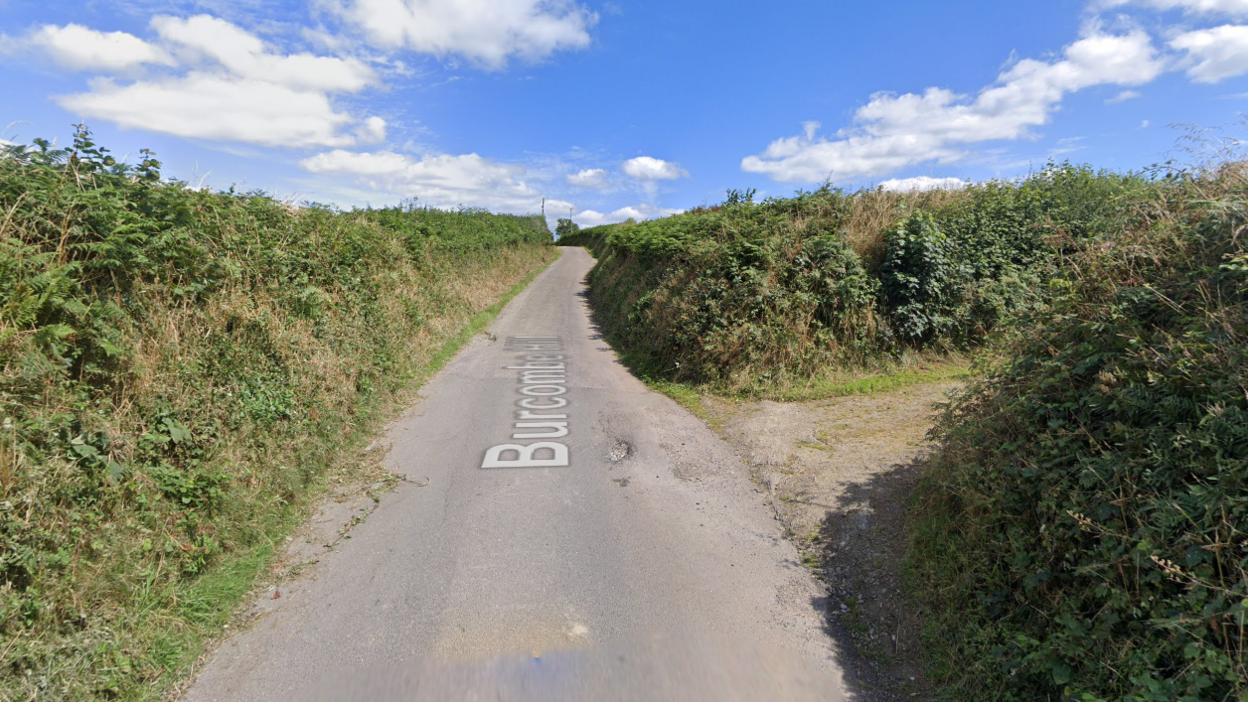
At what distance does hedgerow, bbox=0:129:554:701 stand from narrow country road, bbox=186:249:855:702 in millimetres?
618

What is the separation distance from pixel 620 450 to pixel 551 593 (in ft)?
9.60

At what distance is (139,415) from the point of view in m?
4.07

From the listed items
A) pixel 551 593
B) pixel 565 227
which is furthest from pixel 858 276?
pixel 565 227

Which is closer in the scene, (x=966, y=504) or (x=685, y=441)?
(x=966, y=504)

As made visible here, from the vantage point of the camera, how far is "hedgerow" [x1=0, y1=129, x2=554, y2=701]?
3.02 meters

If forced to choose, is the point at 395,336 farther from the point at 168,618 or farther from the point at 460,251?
the point at 460,251

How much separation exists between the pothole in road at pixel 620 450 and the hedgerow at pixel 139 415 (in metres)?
3.16

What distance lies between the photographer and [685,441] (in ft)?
23.7

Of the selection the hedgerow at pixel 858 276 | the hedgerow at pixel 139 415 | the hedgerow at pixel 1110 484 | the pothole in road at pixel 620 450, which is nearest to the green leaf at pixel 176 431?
the hedgerow at pixel 139 415

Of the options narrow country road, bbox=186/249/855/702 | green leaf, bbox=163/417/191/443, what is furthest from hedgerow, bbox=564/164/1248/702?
green leaf, bbox=163/417/191/443

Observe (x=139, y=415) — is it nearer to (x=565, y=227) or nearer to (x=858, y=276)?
(x=858, y=276)

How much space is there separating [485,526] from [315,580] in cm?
135

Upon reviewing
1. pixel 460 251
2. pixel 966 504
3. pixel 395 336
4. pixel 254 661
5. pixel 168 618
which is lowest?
pixel 254 661

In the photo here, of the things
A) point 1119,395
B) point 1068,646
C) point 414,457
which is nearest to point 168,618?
point 414,457
